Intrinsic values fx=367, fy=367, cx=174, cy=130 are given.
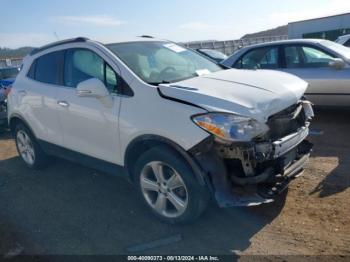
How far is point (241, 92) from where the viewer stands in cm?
346

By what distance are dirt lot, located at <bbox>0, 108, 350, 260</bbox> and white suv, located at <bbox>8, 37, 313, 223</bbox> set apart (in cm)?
33

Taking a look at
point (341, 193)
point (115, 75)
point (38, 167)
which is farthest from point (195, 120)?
point (38, 167)

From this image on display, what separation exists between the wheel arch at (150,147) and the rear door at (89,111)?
0.59 ft

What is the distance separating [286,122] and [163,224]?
1617 mm

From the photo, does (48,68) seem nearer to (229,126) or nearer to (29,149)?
(29,149)

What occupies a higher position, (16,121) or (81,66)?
(81,66)

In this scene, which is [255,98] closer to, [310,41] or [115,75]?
[115,75]

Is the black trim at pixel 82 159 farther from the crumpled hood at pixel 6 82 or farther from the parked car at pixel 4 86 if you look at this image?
the crumpled hood at pixel 6 82

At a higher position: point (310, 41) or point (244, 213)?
point (310, 41)

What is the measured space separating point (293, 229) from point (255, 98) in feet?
4.24

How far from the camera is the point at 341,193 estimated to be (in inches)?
160

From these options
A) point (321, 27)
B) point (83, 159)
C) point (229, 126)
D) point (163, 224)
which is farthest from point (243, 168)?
point (321, 27)

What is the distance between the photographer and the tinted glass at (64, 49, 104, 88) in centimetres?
420

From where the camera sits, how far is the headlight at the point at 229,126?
3.16 metres
